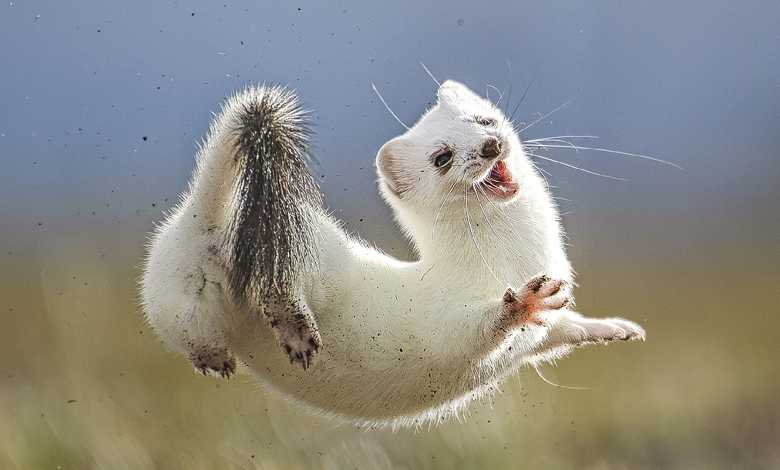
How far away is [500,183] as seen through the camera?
1130 millimetres

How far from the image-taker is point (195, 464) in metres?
1.41

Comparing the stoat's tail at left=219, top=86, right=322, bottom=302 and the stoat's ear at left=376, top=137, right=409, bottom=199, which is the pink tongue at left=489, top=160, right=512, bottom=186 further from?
the stoat's tail at left=219, top=86, right=322, bottom=302

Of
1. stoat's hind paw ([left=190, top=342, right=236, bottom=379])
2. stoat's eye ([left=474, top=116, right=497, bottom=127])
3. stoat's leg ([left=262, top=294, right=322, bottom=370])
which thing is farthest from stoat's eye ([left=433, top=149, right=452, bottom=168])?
stoat's hind paw ([left=190, top=342, right=236, bottom=379])

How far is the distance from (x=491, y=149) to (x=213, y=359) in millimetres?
611

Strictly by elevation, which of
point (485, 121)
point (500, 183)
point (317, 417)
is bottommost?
point (317, 417)

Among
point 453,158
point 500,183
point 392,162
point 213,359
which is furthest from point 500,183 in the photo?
point 213,359

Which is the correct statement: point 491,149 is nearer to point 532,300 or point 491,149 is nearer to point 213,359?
point 532,300

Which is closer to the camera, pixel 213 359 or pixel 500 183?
pixel 213 359

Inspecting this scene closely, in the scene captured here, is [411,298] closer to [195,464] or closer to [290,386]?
[290,386]

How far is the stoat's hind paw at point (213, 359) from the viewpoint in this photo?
1003 mm

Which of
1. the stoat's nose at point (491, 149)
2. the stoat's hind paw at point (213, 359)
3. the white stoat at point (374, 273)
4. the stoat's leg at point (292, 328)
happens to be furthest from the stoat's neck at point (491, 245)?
the stoat's hind paw at point (213, 359)

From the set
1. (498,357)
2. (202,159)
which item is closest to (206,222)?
(202,159)

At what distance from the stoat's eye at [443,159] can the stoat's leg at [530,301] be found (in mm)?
299

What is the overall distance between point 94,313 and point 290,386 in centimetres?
52
